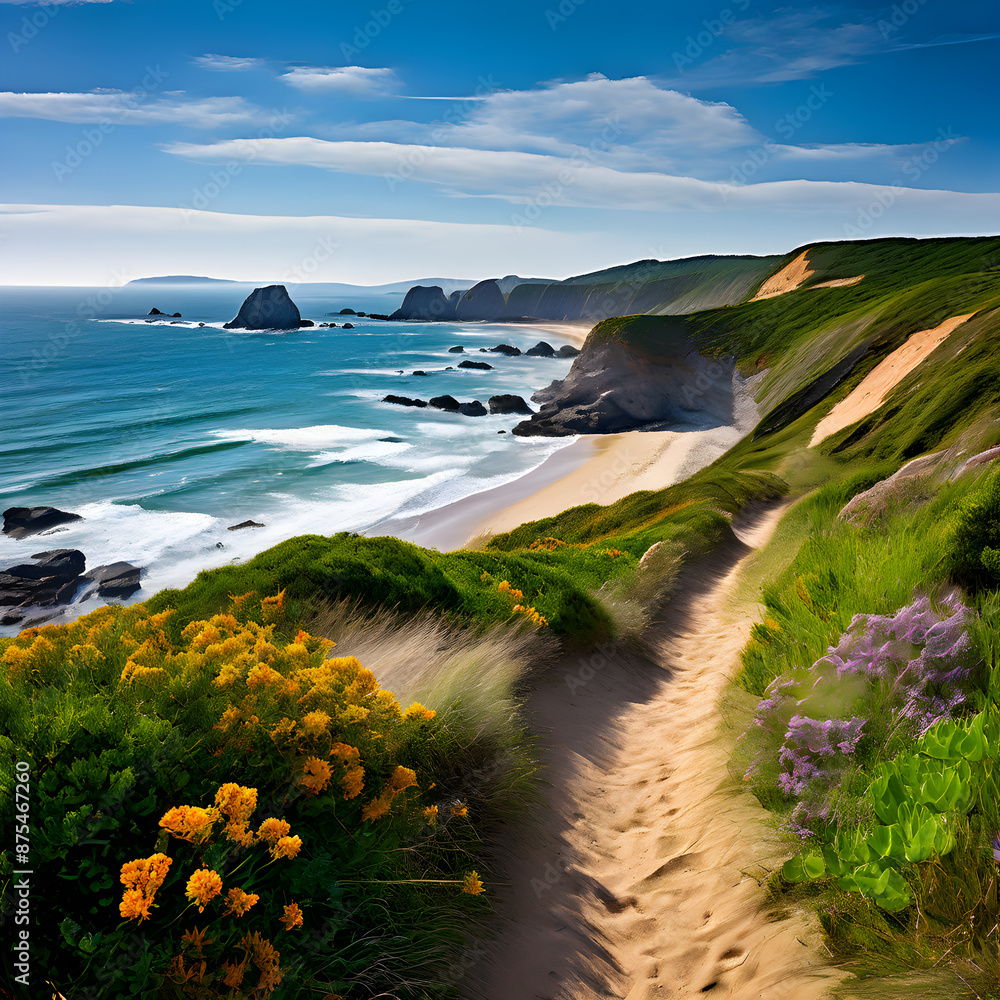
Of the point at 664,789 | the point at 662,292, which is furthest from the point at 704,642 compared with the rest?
the point at 662,292

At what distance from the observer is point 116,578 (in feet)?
70.3

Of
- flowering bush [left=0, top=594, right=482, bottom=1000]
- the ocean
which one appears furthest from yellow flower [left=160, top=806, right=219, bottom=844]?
the ocean

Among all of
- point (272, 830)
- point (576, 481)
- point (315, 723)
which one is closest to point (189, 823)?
point (272, 830)

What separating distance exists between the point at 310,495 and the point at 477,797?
2895 cm

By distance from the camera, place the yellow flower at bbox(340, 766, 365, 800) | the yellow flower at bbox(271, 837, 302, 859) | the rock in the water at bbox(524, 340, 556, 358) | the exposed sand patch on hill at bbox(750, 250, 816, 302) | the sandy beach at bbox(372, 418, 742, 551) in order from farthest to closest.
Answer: the rock in the water at bbox(524, 340, 556, 358)
the exposed sand patch on hill at bbox(750, 250, 816, 302)
the sandy beach at bbox(372, 418, 742, 551)
the yellow flower at bbox(340, 766, 365, 800)
the yellow flower at bbox(271, 837, 302, 859)

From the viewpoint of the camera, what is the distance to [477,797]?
4.63m

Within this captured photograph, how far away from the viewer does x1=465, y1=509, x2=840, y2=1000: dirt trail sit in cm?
350

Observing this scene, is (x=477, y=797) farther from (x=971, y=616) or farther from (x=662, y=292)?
(x=662, y=292)

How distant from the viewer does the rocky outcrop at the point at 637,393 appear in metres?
50.9

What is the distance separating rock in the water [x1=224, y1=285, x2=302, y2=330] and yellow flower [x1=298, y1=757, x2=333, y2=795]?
159079mm

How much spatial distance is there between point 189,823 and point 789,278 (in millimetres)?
97656

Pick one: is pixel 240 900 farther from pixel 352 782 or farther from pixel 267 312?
pixel 267 312

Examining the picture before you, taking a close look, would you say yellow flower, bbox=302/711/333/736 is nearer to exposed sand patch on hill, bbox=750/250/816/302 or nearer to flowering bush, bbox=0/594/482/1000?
flowering bush, bbox=0/594/482/1000

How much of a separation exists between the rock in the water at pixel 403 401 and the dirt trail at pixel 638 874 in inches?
2167
